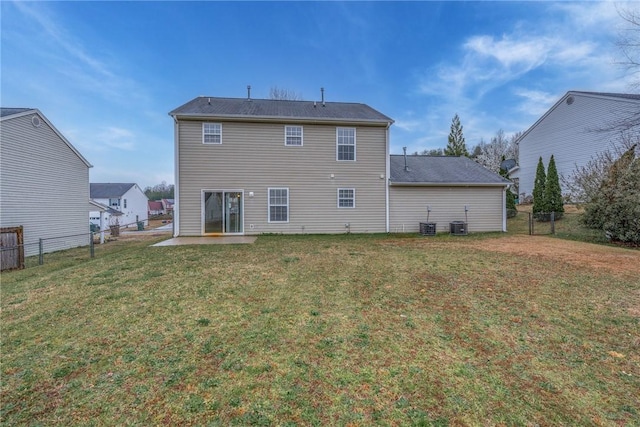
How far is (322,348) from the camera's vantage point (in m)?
3.08

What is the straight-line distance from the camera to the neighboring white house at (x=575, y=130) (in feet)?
54.2

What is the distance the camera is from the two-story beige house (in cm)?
1233

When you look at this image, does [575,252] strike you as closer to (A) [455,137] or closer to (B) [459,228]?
(B) [459,228]

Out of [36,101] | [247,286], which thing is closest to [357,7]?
[247,286]

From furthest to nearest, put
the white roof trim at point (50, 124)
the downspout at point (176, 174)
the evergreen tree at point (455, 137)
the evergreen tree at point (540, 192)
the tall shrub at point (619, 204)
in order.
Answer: the evergreen tree at point (455, 137) < the evergreen tree at point (540, 192) < the downspout at point (176, 174) < the white roof trim at point (50, 124) < the tall shrub at point (619, 204)

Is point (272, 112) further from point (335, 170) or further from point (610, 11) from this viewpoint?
point (610, 11)

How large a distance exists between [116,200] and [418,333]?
45337 millimetres

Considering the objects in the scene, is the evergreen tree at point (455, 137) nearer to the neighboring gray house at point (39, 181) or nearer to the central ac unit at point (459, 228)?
the central ac unit at point (459, 228)

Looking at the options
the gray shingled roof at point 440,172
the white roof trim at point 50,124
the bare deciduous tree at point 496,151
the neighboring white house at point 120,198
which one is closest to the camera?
the white roof trim at point 50,124

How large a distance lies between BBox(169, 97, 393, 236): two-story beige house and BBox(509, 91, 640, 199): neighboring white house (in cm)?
1362

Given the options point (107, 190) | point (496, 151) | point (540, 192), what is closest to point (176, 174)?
point (540, 192)

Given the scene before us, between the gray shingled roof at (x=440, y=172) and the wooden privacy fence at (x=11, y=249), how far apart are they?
14.2m

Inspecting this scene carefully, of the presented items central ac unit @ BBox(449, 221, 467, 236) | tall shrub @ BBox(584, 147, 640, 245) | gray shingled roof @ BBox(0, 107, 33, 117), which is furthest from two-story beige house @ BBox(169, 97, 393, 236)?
tall shrub @ BBox(584, 147, 640, 245)

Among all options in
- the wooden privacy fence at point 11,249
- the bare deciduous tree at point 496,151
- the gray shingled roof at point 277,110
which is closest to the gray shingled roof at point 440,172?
the gray shingled roof at point 277,110
